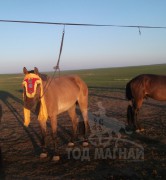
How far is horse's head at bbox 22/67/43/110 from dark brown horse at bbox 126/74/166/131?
4.04 metres

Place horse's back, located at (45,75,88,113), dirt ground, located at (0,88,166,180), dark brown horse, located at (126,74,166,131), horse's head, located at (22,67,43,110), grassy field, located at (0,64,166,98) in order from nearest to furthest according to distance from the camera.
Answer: dirt ground, located at (0,88,166,180)
horse's head, located at (22,67,43,110)
horse's back, located at (45,75,88,113)
dark brown horse, located at (126,74,166,131)
grassy field, located at (0,64,166,98)

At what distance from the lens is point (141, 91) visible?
841 centimetres

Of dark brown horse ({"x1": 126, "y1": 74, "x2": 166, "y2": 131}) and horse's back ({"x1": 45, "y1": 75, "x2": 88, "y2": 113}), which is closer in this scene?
horse's back ({"x1": 45, "y1": 75, "x2": 88, "y2": 113})

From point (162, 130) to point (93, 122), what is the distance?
9.03 ft

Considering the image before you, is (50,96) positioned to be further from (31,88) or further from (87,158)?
(87,158)

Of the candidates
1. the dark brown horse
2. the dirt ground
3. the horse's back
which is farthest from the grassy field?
the dark brown horse

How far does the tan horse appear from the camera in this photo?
5.27 m

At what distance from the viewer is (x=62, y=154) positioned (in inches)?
233

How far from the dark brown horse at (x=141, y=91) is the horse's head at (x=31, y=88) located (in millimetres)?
4040

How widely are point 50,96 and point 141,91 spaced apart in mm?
3915

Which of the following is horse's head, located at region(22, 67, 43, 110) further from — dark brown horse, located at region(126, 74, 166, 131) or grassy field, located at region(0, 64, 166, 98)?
dark brown horse, located at region(126, 74, 166, 131)

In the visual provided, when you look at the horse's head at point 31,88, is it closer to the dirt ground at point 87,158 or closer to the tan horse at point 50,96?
the tan horse at point 50,96

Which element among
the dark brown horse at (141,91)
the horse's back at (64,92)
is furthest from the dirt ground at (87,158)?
the horse's back at (64,92)

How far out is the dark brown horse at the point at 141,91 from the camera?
27.2 feet
